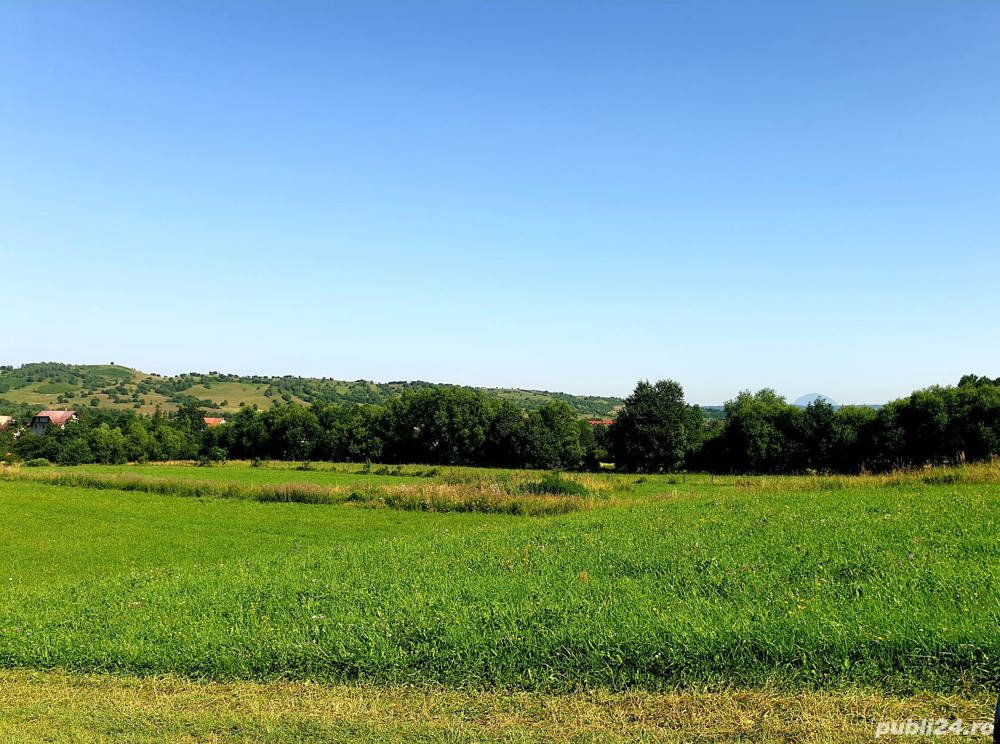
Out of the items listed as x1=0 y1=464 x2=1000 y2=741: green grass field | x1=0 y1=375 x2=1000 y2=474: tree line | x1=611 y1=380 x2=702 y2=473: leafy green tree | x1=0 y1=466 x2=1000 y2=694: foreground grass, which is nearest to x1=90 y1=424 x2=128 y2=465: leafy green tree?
x1=0 y1=375 x2=1000 y2=474: tree line

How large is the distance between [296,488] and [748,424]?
61.4 m

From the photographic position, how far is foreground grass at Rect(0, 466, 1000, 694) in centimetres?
700

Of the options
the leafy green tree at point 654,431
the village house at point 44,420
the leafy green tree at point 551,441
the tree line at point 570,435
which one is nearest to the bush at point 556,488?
the tree line at point 570,435

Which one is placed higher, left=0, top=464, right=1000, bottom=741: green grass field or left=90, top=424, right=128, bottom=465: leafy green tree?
left=0, top=464, right=1000, bottom=741: green grass field

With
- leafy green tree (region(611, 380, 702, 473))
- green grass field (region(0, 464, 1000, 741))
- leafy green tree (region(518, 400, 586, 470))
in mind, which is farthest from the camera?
leafy green tree (region(518, 400, 586, 470))

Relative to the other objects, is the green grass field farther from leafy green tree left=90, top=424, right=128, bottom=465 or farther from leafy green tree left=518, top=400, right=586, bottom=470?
leafy green tree left=90, top=424, right=128, bottom=465

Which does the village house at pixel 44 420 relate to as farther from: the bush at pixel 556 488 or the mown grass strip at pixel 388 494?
the bush at pixel 556 488

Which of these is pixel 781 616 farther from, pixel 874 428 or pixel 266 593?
pixel 874 428

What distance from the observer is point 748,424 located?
8412 cm

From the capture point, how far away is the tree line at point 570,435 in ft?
237

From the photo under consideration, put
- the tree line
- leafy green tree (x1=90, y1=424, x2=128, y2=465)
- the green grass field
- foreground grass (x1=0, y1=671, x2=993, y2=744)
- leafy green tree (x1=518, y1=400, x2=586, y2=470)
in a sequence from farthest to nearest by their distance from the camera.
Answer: leafy green tree (x1=90, y1=424, x2=128, y2=465), leafy green tree (x1=518, y1=400, x2=586, y2=470), the tree line, the green grass field, foreground grass (x1=0, y1=671, x2=993, y2=744)

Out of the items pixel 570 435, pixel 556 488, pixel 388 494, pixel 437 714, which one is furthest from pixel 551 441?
pixel 437 714

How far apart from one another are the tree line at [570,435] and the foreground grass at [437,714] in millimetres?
74187

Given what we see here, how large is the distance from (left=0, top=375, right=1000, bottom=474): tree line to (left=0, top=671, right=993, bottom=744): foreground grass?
74187 millimetres
